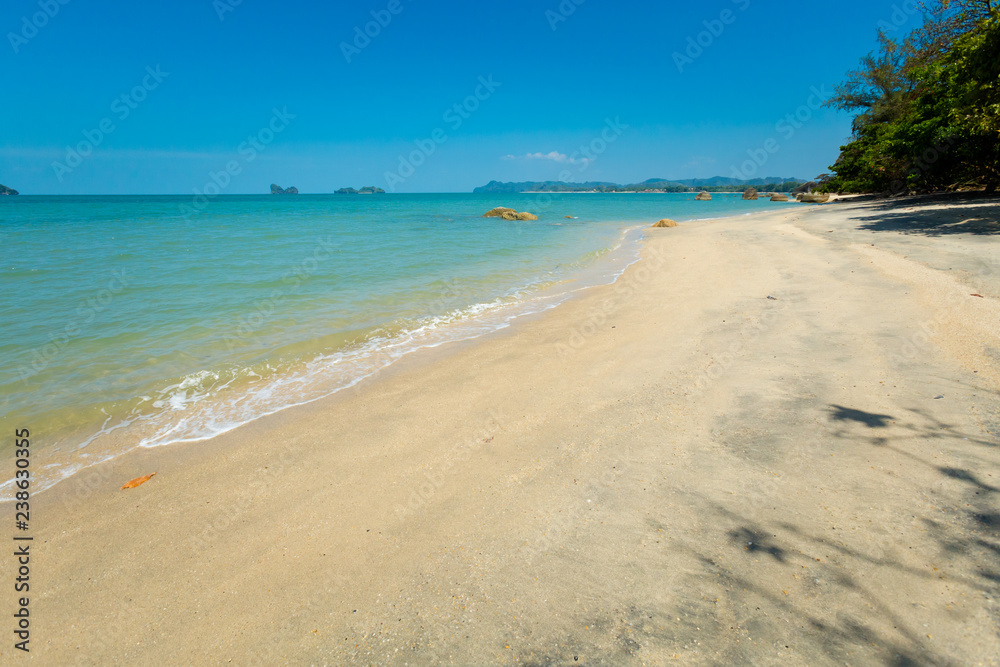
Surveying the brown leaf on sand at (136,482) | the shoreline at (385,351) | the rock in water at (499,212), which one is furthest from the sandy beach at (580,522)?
the rock in water at (499,212)

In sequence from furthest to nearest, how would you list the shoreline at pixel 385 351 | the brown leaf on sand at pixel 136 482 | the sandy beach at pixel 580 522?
the shoreline at pixel 385 351, the brown leaf on sand at pixel 136 482, the sandy beach at pixel 580 522

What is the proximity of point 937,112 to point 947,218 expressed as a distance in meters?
7.94

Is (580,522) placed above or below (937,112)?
below

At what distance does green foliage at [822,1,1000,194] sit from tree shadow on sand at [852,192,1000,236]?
137 cm

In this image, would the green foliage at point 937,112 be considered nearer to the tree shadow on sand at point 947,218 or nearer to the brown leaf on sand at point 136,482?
the tree shadow on sand at point 947,218

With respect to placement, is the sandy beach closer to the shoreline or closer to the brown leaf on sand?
the brown leaf on sand

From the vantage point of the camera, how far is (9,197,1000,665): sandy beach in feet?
7.37

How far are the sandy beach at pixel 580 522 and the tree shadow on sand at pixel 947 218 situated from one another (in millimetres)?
9519

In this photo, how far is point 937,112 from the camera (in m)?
18.0

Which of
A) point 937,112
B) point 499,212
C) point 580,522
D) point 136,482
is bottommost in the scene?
point 136,482

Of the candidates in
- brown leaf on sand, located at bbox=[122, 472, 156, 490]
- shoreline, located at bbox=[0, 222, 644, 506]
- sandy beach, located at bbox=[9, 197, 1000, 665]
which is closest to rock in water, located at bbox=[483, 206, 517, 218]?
shoreline, located at bbox=[0, 222, 644, 506]

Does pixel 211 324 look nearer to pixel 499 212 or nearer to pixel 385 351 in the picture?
pixel 385 351

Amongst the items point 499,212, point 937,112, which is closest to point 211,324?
point 937,112

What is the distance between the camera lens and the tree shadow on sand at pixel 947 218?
12.2 metres
